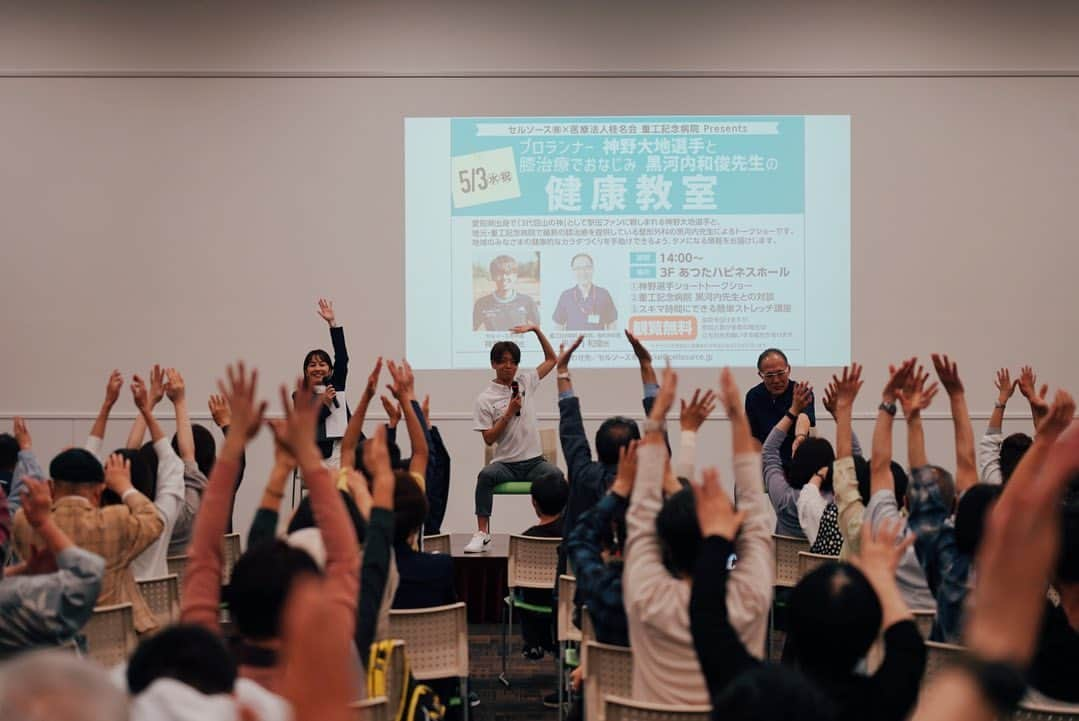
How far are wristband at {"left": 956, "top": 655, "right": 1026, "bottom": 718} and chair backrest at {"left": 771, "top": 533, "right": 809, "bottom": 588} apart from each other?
4199mm

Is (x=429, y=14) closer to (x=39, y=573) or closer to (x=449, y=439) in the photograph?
(x=449, y=439)

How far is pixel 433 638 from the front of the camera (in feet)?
12.1

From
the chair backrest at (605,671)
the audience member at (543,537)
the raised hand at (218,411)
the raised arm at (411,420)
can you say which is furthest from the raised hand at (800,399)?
the raised hand at (218,411)

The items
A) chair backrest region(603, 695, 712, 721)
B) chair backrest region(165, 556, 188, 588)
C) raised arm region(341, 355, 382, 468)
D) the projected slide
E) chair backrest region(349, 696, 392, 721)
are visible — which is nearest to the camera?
chair backrest region(603, 695, 712, 721)

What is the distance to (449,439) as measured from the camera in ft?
29.2

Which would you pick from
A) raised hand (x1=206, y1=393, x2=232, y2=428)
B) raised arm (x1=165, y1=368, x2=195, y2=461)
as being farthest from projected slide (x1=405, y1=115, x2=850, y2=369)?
raised arm (x1=165, y1=368, x2=195, y2=461)

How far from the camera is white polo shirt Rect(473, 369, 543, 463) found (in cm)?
734

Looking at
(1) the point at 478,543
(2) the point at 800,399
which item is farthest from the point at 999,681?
(1) the point at 478,543

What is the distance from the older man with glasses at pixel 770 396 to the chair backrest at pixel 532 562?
7.90 feet

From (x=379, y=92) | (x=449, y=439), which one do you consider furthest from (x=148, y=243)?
(x=449, y=439)

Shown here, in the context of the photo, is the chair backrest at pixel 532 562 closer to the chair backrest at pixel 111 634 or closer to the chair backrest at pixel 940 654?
the chair backrest at pixel 111 634

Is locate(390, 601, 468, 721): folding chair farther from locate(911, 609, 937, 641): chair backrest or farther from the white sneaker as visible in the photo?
the white sneaker

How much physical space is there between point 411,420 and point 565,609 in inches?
35.4

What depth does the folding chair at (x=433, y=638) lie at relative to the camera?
3.64 meters
